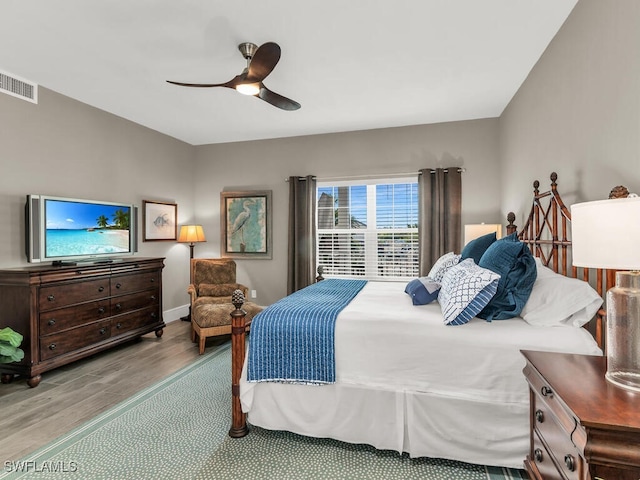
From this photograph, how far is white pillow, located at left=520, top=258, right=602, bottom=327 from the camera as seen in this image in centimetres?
173

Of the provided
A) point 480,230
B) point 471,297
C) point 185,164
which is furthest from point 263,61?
point 185,164

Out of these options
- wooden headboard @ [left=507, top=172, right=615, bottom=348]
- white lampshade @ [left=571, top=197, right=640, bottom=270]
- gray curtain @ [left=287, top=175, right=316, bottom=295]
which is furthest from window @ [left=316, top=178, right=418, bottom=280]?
white lampshade @ [left=571, top=197, right=640, bottom=270]

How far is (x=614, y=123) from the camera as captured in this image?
174 centimetres

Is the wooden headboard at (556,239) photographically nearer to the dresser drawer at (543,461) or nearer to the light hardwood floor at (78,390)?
the dresser drawer at (543,461)

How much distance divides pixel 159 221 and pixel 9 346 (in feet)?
7.73

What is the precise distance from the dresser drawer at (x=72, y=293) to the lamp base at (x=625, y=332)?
380 cm

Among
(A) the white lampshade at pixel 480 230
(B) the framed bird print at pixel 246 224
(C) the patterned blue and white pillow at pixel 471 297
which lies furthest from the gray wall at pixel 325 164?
(C) the patterned blue and white pillow at pixel 471 297

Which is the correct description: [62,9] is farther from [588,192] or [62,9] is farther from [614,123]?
[588,192]

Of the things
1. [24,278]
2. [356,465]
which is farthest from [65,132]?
[356,465]

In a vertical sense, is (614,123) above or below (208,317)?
above

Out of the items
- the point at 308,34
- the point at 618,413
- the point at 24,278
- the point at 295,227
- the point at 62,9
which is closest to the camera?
the point at 618,413

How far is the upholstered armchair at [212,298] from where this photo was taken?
3627 millimetres

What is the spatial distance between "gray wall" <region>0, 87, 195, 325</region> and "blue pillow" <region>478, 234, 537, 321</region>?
4005mm

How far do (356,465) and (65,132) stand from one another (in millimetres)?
4044
